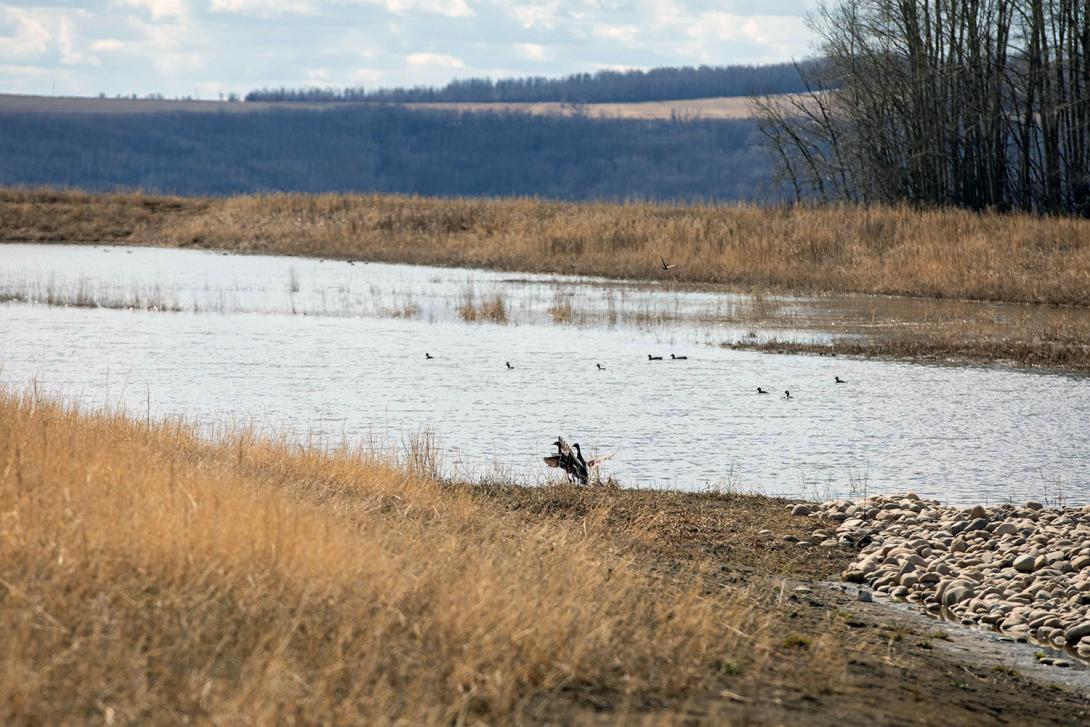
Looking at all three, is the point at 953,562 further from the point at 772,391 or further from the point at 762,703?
the point at 772,391

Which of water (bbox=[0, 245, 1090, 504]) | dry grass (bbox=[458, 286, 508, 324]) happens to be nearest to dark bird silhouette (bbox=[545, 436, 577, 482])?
water (bbox=[0, 245, 1090, 504])

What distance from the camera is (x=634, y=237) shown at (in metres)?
42.5

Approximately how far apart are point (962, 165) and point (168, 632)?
41.2m

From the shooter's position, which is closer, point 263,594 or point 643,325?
point 263,594

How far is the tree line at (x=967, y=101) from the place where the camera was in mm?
39338

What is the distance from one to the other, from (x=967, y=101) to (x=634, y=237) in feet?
37.5

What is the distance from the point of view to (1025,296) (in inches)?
1212

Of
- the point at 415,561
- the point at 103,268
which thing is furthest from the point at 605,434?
the point at 103,268

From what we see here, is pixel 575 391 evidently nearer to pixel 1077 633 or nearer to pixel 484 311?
pixel 1077 633

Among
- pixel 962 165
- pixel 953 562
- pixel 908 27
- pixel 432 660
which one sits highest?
pixel 908 27

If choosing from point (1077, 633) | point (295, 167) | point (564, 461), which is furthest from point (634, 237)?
point (295, 167)

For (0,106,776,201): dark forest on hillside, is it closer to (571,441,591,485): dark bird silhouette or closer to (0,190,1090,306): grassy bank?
(0,190,1090,306): grassy bank

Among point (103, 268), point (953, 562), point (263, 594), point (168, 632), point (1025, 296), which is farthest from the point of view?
point (103, 268)

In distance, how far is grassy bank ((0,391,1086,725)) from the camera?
509 centimetres
